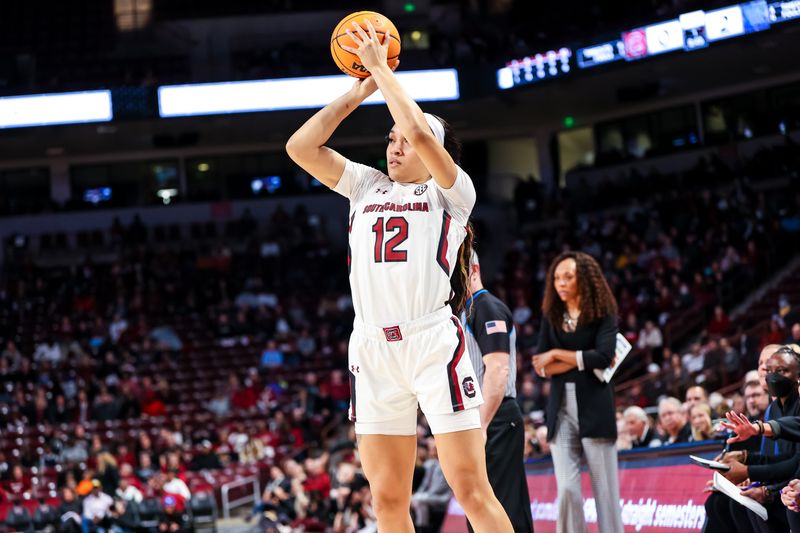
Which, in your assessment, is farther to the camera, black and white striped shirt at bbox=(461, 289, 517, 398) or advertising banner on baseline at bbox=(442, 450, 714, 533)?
advertising banner on baseline at bbox=(442, 450, 714, 533)

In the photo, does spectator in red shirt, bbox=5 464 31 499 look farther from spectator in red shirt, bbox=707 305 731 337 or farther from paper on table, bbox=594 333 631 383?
paper on table, bbox=594 333 631 383

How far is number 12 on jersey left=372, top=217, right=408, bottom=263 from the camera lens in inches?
180

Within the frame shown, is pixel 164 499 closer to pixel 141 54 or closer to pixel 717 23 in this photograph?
pixel 717 23

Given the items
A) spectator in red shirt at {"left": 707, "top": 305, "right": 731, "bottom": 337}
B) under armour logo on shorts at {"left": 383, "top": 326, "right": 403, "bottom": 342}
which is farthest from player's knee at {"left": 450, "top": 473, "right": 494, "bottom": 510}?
spectator in red shirt at {"left": 707, "top": 305, "right": 731, "bottom": 337}

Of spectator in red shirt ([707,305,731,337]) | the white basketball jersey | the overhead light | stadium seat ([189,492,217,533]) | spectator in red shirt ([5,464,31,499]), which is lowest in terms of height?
stadium seat ([189,492,217,533])

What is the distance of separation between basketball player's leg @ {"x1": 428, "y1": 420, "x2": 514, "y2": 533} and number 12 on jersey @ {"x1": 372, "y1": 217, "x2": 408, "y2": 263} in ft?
2.25

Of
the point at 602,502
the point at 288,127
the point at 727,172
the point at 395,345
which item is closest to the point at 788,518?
the point at 602,502

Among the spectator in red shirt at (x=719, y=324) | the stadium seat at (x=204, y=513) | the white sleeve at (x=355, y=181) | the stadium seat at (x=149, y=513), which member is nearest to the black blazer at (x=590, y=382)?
the white sleeve at (x=355, y=181)

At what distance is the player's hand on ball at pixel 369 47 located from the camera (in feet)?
14.7

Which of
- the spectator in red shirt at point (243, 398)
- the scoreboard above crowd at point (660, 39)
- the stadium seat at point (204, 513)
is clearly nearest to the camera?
the stadium seat at point (204, 513)

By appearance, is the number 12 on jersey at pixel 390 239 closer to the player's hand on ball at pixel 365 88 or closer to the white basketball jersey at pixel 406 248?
the white basketball jersey at pixel 406 248

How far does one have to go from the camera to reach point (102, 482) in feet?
59.4

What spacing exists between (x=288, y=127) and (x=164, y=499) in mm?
14495

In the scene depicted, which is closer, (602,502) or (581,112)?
(602,502)
